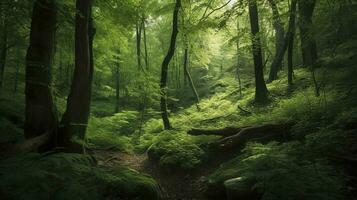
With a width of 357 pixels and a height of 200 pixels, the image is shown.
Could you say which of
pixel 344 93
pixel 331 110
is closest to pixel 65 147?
pixel 331 110

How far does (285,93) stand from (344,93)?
440 cm

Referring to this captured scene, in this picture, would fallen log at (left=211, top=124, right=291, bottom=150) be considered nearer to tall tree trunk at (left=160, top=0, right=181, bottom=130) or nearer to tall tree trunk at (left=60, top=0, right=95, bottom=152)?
tall tree trunk at (left=60, top=0, right=95, bottom=152)

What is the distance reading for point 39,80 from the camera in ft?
21.1

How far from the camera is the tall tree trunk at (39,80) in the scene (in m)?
6.35

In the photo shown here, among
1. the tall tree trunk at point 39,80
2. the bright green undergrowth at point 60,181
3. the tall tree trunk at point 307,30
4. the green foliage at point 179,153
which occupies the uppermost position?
the tall tree trunk at point 307,30

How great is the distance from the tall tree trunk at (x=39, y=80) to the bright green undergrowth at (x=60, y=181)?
2.37m

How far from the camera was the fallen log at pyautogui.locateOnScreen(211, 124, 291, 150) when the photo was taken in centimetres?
746

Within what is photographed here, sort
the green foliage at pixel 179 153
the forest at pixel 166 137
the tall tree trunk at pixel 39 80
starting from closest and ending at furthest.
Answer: the forest at pixel 166 137, the tall tree trunk at pixel 39 80, the green foliage at pixel 179 153

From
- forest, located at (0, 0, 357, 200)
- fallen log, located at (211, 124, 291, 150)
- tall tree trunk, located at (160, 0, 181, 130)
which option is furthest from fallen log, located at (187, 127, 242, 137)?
tall tree trunk, located at (160, 0, 181, 130)

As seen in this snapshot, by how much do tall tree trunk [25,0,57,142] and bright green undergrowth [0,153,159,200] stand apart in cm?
237

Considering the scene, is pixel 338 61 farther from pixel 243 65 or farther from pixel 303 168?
pixel 243 65

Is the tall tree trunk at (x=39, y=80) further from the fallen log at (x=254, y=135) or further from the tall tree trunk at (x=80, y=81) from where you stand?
the fallen log at (x=254, y=135)

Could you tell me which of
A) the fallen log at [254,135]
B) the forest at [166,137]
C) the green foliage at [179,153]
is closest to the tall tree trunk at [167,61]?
the forest at [166,137]

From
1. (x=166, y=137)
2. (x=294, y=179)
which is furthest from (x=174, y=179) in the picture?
(x=294, y=179)
